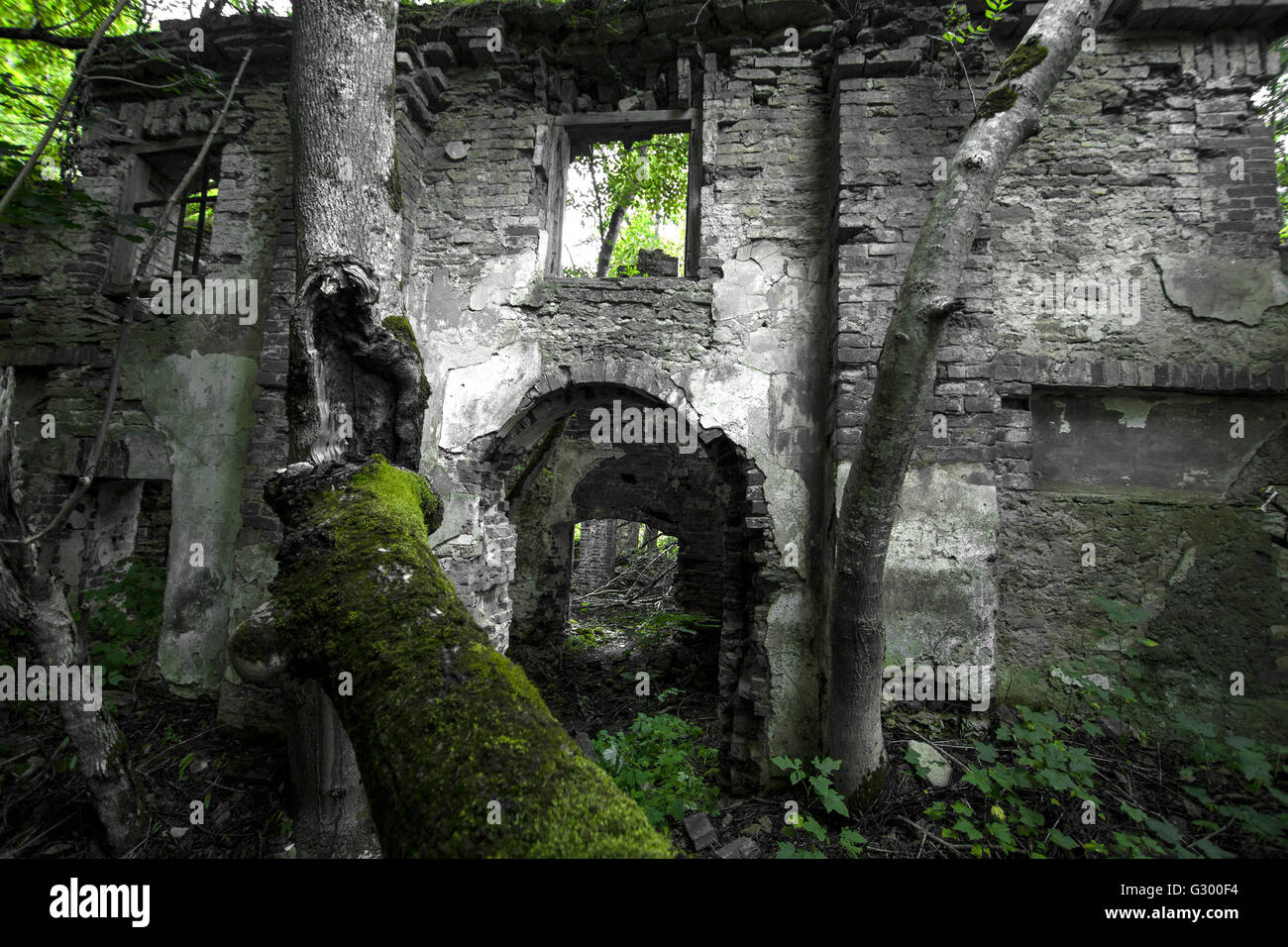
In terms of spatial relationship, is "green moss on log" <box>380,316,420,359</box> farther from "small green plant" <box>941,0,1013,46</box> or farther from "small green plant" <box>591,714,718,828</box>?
"small green plant" <box>941,0,1013,46</box>

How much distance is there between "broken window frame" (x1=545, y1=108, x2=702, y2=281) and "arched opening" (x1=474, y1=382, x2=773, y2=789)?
120 cm

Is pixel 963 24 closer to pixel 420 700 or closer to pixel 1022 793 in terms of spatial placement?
pixel 1022 793

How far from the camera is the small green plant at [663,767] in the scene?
3441 millimetres

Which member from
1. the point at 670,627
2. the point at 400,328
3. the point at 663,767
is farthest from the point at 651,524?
the point at 400,328

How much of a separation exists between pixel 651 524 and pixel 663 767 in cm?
445

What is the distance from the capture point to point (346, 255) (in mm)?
2459

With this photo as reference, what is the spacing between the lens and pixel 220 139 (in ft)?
14.9

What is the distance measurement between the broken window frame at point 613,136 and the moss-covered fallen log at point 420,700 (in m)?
2.90

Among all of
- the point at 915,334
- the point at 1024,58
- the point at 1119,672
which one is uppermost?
the point at 1024,58

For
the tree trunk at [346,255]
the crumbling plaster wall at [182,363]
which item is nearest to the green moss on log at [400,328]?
the tree trunk at [346,255]

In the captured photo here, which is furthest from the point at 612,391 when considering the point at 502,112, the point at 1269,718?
the point at 1269,718

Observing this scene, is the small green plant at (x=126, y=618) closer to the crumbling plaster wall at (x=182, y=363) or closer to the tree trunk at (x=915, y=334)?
the crumbling plaster wall at (x=182, y=363)

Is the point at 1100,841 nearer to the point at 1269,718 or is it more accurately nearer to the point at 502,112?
the point at 1269,718
